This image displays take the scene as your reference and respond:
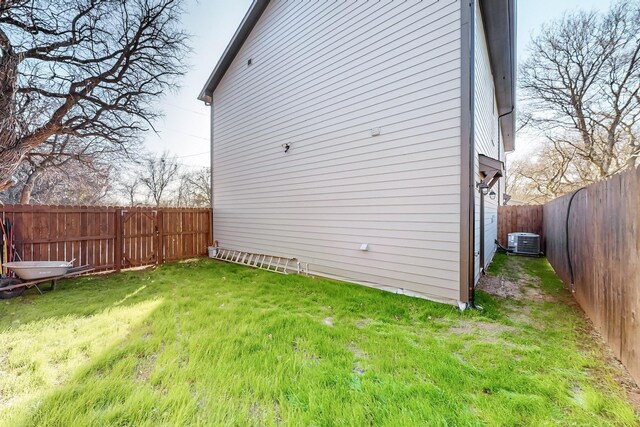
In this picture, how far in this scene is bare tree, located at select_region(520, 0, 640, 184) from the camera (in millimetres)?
11238

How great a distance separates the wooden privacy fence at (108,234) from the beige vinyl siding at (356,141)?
1880 mm

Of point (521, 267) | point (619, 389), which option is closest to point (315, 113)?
point (619, 389)

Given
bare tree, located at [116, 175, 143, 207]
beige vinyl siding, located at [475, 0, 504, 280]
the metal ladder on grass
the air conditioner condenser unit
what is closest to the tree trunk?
the metal ladder on grass

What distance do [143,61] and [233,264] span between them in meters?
6.18

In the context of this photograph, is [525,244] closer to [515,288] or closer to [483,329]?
[515,288]

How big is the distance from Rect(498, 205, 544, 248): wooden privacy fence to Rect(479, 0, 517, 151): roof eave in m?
3.81

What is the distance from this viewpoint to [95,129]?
750 centimetres

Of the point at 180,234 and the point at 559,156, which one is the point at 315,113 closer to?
the point at 180,234

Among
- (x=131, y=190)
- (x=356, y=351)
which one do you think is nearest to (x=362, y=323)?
(x=356, y=351)

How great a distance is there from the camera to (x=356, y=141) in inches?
199

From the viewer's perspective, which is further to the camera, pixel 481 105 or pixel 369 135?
pixel 481 105

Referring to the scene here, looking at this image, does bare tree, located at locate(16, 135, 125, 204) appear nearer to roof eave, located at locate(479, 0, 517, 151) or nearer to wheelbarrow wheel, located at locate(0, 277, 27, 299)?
wheelbarrow wheel, located at locate(0, 277, 27, 299)

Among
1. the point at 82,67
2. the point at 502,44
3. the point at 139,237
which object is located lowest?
the point at 139,237

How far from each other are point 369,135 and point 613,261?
3.55 m
